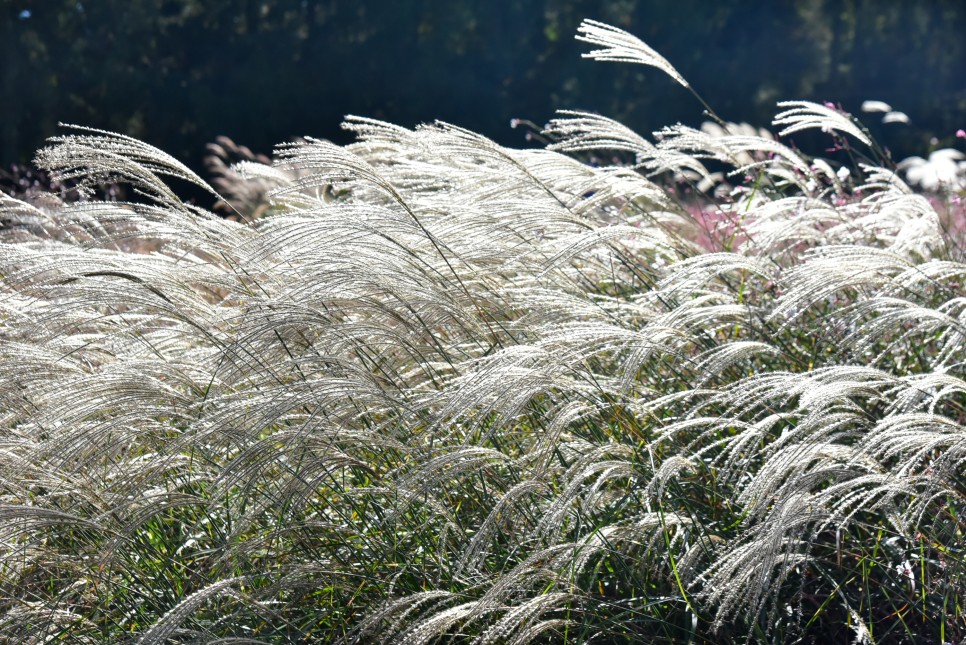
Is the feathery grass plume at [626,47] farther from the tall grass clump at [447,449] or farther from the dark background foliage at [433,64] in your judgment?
the dark background foliage at [433,64]

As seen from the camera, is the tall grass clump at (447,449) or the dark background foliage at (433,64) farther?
the dark background foliage at (433,64)

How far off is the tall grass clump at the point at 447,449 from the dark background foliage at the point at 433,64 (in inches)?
555

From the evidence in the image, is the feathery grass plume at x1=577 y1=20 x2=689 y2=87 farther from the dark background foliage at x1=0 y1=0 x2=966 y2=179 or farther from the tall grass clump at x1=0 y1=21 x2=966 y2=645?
the dark background foliage at x1=0 y1=0 x2=966 y2=179

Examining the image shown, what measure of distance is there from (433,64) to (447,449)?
15.9m

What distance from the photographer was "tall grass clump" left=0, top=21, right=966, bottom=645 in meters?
2.37

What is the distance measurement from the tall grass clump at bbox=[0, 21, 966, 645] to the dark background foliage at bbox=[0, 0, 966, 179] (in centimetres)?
1408

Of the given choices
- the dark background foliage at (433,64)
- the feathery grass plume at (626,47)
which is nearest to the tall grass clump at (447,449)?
the feathery grass plume at (626,47)

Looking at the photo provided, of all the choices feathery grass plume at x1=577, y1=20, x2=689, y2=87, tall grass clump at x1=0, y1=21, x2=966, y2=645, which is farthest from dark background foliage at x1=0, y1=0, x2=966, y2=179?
tall grass clump at x1=0, y1=21, x2=966, y2=645

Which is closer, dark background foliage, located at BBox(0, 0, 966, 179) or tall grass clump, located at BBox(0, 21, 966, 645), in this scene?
tall grass clump, located at BBox(0, 21, 966, 645)

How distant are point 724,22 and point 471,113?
15.9 feet

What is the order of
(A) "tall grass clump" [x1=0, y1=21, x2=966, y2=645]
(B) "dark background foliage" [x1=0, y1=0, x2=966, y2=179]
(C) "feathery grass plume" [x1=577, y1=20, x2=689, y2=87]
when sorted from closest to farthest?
(A) "tall grass clump" [x1=0, y1=21, x2=966, y2=645] → (C) "feathery grass plume" [x1=577, y1=20, x2=689, y2=87] → (B) "dark background foliage" [x1=0, y1=0, x2=966, y2=179]

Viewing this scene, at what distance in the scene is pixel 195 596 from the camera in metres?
2.27

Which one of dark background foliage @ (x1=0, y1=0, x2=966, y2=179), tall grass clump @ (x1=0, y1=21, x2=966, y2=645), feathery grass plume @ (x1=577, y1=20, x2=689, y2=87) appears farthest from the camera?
dark background foliage @ (x1=0, y1=0, x2=966, y2=179)

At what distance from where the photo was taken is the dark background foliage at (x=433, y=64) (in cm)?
1638
